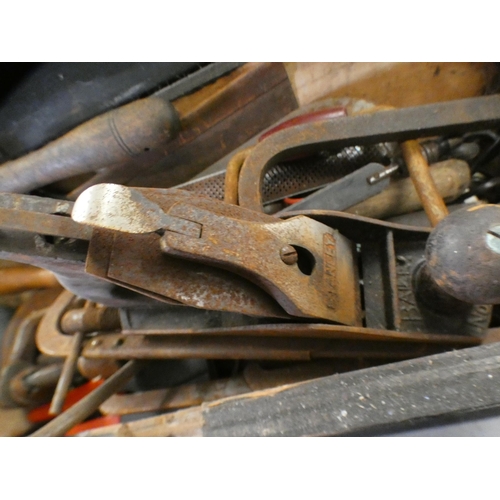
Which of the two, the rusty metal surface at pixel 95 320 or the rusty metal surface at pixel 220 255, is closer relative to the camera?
the rusty metal surface at pixel 220 255

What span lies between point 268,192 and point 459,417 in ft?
2.68

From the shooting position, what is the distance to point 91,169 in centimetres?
128

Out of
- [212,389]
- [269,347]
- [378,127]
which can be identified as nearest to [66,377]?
[212,389]

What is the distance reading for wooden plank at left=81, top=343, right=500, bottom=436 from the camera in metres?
0.52

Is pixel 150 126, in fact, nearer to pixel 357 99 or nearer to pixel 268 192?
pixel 268 192

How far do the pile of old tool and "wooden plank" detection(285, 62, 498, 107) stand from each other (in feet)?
0.30

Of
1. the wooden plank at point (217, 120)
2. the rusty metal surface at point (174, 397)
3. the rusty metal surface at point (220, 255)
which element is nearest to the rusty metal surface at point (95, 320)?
the rusty metal surface at point (174, 397)

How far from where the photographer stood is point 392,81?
53.4 inches

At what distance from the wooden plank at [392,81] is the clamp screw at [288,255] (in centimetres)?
88

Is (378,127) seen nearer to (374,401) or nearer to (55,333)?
(374,401)

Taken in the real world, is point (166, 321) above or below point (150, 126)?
below

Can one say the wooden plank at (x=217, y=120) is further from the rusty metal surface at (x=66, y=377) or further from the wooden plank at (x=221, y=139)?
the rusty metal surface at (x=66, y=377)

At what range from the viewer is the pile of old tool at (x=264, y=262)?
661 millimetres

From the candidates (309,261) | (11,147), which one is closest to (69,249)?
(309,261)
